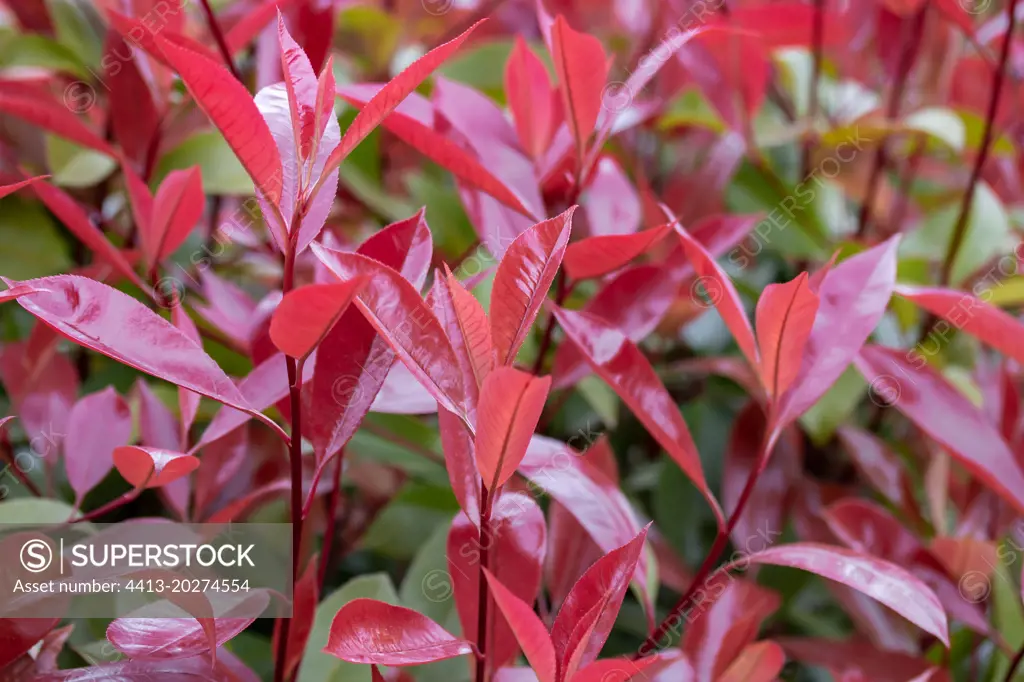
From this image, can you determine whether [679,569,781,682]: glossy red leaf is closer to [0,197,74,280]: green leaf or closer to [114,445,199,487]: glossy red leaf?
[114,445,199,487]: glossy red leaf

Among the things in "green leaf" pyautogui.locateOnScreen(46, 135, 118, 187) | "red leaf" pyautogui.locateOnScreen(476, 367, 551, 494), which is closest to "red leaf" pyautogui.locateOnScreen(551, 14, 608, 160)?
"red leaf" pyautogui.locateOnScreen(476, 367, 551, 494)

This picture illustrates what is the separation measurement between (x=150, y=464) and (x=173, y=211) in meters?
0.19

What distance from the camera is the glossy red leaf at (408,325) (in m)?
0.32

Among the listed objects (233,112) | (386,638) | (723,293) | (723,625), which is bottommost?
(723,625)

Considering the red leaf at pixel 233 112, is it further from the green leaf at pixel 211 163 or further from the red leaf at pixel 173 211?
the green leaf at pixel 211 163

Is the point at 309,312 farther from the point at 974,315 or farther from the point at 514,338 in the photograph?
the point at 974,315

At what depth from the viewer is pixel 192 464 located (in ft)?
1.14

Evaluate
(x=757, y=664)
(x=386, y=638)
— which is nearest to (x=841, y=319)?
(x=757, y=664)

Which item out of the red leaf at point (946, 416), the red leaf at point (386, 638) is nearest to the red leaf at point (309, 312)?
the red leaf at point (386, 638)

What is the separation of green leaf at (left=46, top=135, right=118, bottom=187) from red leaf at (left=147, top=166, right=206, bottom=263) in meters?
0.13

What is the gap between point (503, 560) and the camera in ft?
1.36

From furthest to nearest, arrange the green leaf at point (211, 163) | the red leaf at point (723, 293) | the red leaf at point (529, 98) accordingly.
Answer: the green leaf at point (211, 163)
the red leaf at point (529, 98)
the red leaf at point (723, 293)

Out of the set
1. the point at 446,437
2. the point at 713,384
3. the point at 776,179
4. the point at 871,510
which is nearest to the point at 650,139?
the point at 776,179

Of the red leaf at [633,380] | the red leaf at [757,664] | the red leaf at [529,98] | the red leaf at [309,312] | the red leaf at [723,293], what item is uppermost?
the red leaf at [529,98]
